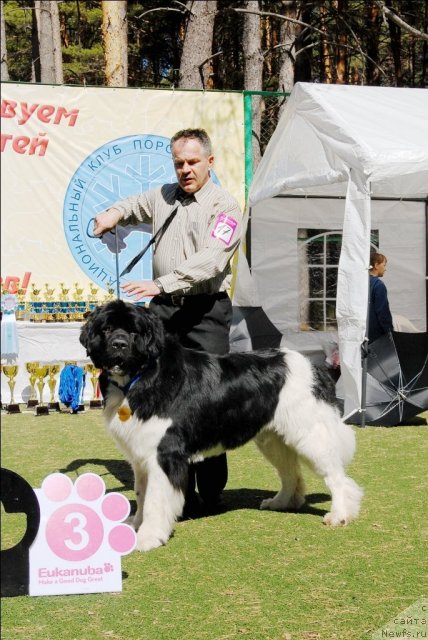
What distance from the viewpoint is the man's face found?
4504mm

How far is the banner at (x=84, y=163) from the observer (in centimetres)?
961

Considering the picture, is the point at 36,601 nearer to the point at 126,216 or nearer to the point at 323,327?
the point at 126,216

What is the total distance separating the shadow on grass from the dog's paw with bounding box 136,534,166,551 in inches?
27.5

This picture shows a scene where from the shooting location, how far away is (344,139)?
7.45 metres

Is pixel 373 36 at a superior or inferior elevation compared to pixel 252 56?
superior

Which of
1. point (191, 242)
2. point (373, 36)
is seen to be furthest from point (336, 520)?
point (373, 36)

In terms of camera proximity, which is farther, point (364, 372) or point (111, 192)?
point (111, 192)

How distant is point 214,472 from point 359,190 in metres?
3.25

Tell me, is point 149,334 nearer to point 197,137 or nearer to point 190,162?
point 190,162

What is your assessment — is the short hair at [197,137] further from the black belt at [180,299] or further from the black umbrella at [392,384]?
the black umbrella at [392,384]

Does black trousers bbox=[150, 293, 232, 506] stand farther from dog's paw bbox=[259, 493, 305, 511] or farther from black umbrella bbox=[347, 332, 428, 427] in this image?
black umbrella bbox=[347, 332, 428, 427]

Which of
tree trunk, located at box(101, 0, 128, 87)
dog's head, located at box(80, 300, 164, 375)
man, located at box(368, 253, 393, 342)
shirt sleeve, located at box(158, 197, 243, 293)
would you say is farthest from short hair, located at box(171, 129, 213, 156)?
tree trunk, located at box(101, 0, 128, 87)

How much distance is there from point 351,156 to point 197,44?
26.3ft

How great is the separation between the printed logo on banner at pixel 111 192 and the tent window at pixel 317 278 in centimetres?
155
